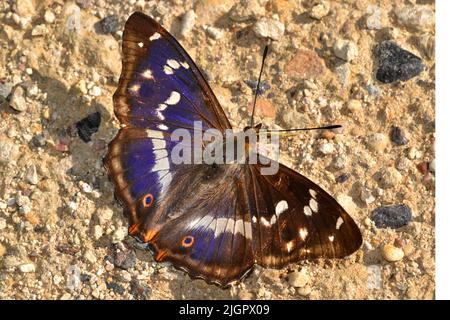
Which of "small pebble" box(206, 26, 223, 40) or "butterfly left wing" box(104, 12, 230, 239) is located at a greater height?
"small pebble" box(206, 26, 223, 40)

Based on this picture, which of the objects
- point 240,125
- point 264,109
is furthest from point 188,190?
point 264,109

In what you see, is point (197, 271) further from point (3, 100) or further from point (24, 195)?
point (3, 100)

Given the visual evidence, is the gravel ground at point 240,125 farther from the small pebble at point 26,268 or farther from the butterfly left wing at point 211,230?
the butterfly left wing at point 211,230

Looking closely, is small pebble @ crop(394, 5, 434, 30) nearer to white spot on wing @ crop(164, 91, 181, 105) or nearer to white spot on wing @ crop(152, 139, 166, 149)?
white spot on wing @ crop(164, 91, 181, 105)

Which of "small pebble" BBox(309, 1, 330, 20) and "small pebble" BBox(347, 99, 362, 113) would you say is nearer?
"small pebble" BBox(347, 99, 362, 113)

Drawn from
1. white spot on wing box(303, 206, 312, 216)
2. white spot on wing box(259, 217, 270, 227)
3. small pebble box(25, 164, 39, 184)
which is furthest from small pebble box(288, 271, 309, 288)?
small pebble box(25, 164, 39, 184)

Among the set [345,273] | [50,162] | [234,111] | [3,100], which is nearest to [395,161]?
[345,273]
